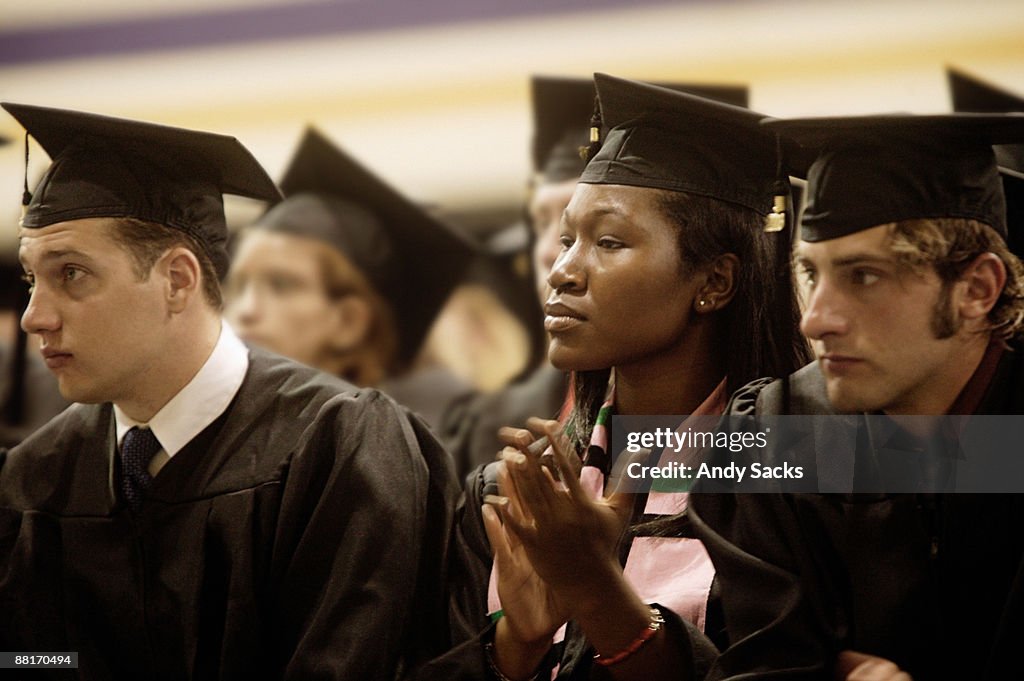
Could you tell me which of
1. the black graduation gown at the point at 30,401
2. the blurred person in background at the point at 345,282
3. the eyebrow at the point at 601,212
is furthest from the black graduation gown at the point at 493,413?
the eyebrow at the point at 601,212

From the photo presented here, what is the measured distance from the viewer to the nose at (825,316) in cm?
192

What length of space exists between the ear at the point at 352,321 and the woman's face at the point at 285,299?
16 millimetres

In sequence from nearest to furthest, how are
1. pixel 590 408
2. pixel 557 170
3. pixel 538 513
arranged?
pixel 538 513 → pixel 590 408 → pixel 557 170

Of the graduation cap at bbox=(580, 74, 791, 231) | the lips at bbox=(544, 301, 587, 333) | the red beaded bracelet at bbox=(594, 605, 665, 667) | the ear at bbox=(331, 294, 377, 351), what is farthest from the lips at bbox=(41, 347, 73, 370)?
the ear at bbox=(331, 294, 377, 351)

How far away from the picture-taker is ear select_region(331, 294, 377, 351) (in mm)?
4070

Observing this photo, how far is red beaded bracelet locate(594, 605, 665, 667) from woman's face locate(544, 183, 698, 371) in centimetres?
46

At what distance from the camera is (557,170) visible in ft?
11.3

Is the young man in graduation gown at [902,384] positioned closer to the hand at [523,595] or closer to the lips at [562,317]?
the hand at [523,595]

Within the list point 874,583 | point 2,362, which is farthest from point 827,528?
point 2,362

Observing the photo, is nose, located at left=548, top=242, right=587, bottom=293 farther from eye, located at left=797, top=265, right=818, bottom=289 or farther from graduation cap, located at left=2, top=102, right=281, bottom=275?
graduation cap, located at left=2, top=102, right=281, bottom=275

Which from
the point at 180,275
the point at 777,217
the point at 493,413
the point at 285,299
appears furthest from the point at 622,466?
the point at 285,299

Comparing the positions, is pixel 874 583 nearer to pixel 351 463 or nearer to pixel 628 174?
pixel 628 174

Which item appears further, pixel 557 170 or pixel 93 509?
pixel 557 170

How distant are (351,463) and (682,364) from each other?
65cm
